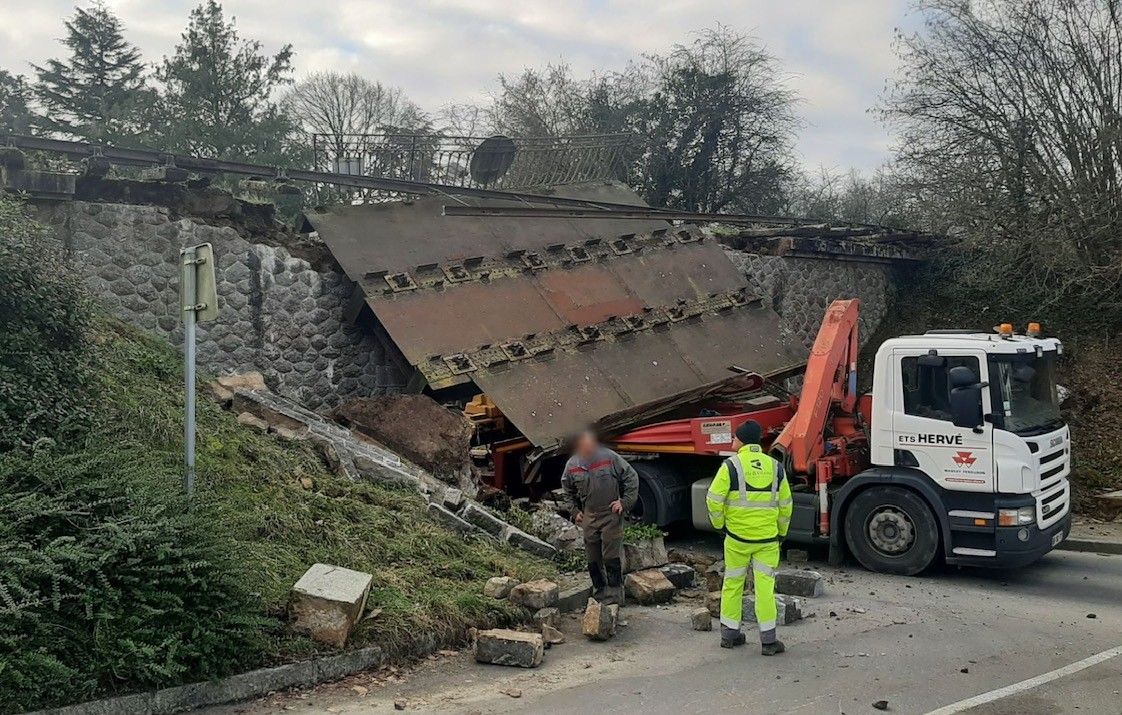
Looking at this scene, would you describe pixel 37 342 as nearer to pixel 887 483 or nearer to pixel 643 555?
pixel 643 555

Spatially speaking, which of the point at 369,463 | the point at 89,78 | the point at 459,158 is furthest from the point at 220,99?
the point at 369,463

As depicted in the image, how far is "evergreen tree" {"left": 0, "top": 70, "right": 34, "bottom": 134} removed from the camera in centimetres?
2450

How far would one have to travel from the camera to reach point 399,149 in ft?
49.8

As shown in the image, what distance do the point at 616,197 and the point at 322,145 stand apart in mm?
4872

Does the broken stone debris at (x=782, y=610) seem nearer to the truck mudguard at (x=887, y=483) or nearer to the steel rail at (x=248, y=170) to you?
the truck mudguard at (x=887, y=483)

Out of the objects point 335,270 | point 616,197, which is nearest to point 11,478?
point 335,270

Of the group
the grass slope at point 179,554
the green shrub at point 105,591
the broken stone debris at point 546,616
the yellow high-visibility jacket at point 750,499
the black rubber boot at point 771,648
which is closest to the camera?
the green shrub at point 105,591

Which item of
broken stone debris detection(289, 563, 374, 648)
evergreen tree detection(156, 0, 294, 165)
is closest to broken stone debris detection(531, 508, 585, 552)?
broken stone debris detection(289, 563, 374, 648)

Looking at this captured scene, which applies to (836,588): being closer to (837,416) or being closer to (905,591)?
(905,591)

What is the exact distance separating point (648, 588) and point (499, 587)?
55.0 inches

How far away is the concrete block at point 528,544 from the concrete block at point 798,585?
1.97m

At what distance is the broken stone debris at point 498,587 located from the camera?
6.96 meters

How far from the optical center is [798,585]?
26.2 feet

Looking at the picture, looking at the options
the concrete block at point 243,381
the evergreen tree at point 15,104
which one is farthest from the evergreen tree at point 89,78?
the concrete block at point 243,381
